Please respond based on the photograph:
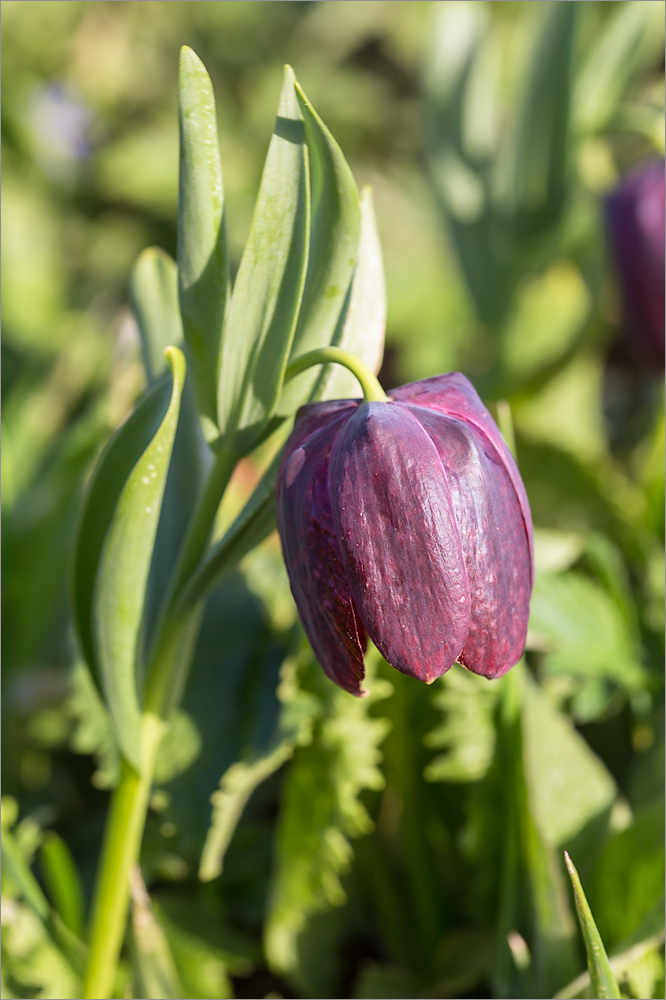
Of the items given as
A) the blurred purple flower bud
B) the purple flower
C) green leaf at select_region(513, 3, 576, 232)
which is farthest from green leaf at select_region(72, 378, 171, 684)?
green leaf at select_region(513, 3, 576, 232)

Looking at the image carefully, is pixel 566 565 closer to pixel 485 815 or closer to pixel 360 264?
pixel 485 815

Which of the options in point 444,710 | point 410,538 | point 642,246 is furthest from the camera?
point 642,246

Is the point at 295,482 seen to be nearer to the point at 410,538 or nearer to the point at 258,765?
the point at 410,538

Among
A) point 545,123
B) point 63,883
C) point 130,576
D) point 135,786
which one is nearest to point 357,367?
point 130,576

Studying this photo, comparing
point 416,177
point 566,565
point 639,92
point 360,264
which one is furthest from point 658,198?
point 416,177

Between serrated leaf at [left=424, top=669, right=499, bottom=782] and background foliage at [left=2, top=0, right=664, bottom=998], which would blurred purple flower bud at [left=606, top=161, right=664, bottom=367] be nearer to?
background foliage at [left=2, top=0, right=664, bottom=998]

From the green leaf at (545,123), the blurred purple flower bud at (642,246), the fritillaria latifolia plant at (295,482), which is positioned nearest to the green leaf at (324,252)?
the fritillaria latifolia plant at (295,482)

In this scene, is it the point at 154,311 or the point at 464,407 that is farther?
the point at 154,311

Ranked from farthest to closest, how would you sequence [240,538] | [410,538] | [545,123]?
[545,123]
[240,538]
[410,538]
